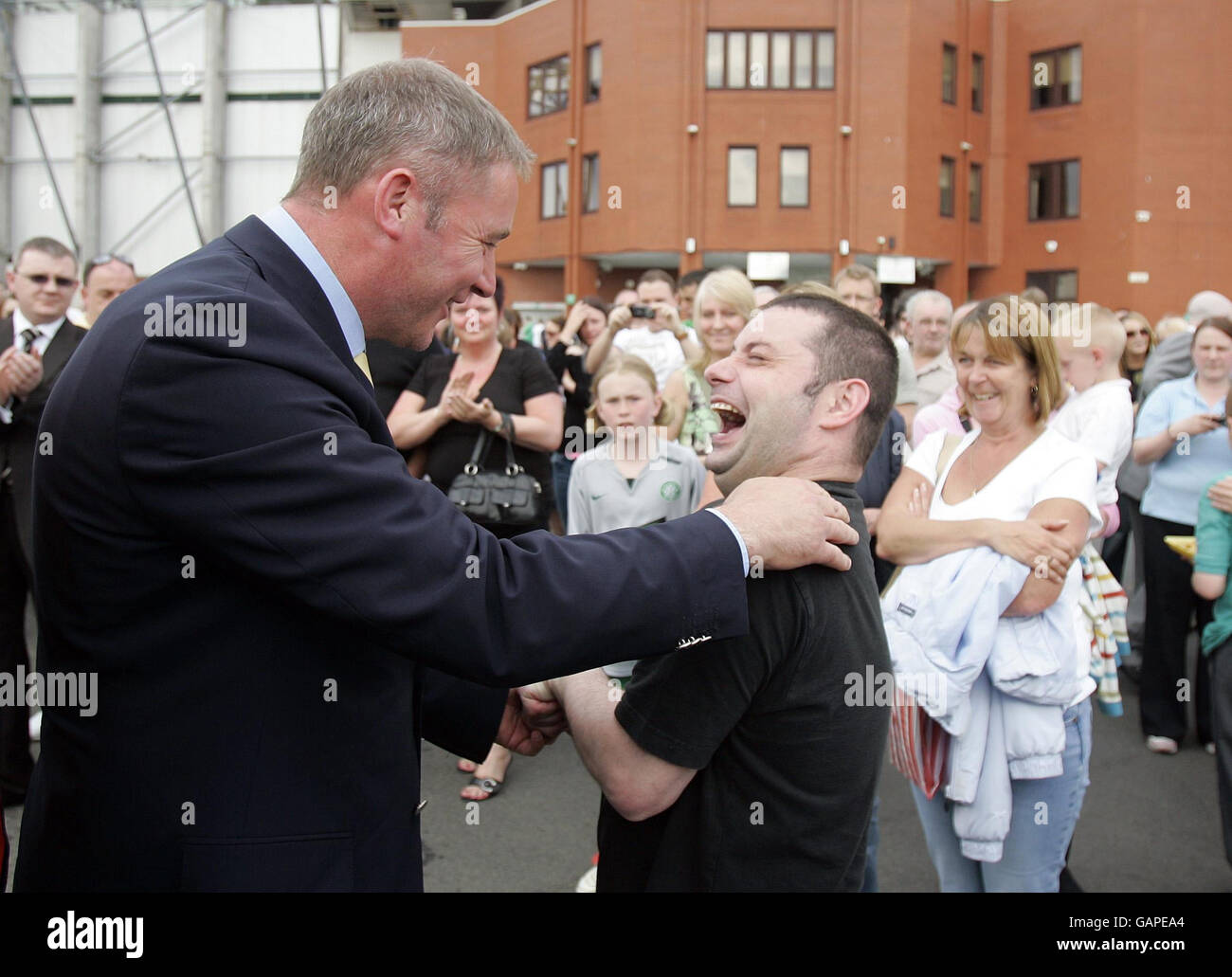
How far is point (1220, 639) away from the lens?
12.7 ft

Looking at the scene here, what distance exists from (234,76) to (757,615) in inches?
1586

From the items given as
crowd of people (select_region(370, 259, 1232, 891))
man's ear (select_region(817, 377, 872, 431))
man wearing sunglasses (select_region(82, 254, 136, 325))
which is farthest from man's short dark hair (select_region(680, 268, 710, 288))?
man's ear (select_region(817, 377, 872, 431))

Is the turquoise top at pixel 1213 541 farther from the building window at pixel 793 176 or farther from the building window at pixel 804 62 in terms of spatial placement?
the building window at pixel 804 62

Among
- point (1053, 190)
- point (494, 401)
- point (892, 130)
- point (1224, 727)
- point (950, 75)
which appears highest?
point (950, 75)

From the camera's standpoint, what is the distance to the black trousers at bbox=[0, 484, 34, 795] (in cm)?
481

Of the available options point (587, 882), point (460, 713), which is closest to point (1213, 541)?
point (587, 882)

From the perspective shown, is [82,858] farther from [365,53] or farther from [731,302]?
[365,53]

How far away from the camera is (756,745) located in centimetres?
203

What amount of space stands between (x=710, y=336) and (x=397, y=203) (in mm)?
4079

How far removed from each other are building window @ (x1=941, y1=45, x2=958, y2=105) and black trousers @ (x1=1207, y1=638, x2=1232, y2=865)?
27360 mm

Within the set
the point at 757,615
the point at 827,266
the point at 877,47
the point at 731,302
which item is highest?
the point at 877,47

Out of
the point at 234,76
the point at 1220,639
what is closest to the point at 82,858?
the point at 1220,639

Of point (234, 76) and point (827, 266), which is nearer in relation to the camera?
point (827, 266)

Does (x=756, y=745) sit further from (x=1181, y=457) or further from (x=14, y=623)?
(x=1181, y=457)
